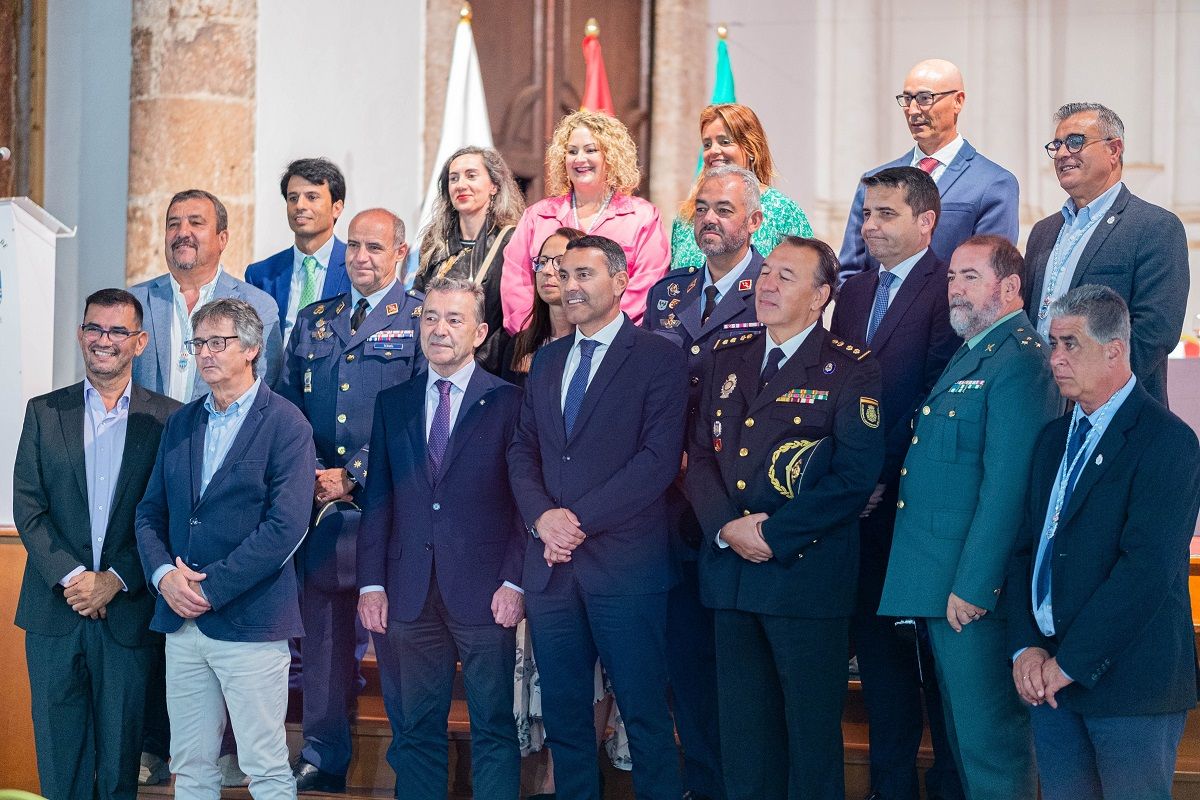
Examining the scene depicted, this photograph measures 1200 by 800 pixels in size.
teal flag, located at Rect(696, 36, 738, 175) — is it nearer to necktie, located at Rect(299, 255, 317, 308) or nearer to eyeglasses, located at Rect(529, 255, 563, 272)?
necktie, located at Rect(299, 255, 317, 308)

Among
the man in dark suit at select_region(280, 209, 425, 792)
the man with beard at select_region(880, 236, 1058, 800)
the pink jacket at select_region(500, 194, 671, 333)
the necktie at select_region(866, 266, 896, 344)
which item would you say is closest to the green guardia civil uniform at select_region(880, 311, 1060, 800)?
the man with beard at select_region(880, 236, 1058, 800)

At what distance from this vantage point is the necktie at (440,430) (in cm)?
380

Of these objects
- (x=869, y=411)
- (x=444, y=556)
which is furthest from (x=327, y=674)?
(x=869, y=411)

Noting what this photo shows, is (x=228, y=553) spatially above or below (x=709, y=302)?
below

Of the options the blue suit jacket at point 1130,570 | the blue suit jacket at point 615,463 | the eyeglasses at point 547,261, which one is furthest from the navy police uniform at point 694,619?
the blue suit jacket at point 1130,570

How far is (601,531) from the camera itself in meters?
3.55

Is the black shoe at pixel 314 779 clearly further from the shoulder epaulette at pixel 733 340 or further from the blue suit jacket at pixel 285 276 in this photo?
the shoulder epaulette at pixel 733 340

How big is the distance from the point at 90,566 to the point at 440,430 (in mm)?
1050

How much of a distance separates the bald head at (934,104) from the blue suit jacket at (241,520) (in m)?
1.99

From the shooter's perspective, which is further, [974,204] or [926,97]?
[926,97]

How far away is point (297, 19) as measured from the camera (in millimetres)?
6238

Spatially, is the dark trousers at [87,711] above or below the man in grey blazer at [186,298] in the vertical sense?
below

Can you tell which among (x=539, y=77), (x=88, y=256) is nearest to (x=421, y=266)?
(x=88, y=256)

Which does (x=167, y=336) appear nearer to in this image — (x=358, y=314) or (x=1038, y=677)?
(x=358, y=314)
